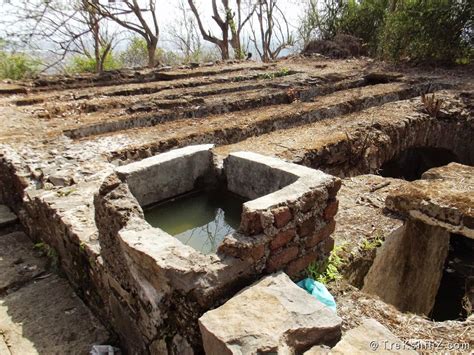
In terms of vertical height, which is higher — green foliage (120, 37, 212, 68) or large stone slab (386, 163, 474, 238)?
green foliage (120, 37, 212, 68)

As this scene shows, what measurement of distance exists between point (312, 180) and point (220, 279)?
0.85 metres

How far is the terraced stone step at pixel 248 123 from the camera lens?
14.9ft

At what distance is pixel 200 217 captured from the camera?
9.83 ft

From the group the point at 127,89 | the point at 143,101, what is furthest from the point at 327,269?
the point at 127,89

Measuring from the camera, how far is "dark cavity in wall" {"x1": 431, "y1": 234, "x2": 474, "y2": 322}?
4387 millimetres

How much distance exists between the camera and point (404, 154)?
6.60 m

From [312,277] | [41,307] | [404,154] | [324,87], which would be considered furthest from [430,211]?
[324,87]

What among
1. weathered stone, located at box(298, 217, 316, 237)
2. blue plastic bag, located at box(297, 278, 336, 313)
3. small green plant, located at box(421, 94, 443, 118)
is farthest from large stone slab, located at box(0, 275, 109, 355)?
small green plant, located at box(421, 94, 443, 118)

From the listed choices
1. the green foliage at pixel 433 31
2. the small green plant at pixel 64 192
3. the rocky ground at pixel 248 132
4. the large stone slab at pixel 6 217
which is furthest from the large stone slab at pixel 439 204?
the green foliage at pixel 433 31

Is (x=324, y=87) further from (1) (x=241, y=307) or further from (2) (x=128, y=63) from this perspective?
(2) (x=128, y=63)

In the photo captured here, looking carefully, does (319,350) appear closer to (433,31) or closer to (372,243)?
(372,243)

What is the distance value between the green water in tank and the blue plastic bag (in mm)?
716

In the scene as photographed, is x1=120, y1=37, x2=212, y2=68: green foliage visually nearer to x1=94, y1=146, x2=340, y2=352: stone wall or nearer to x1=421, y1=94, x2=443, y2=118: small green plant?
x1=421, y1=94, x2=443, y2=118: small green plant

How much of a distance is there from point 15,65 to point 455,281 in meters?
16.0
